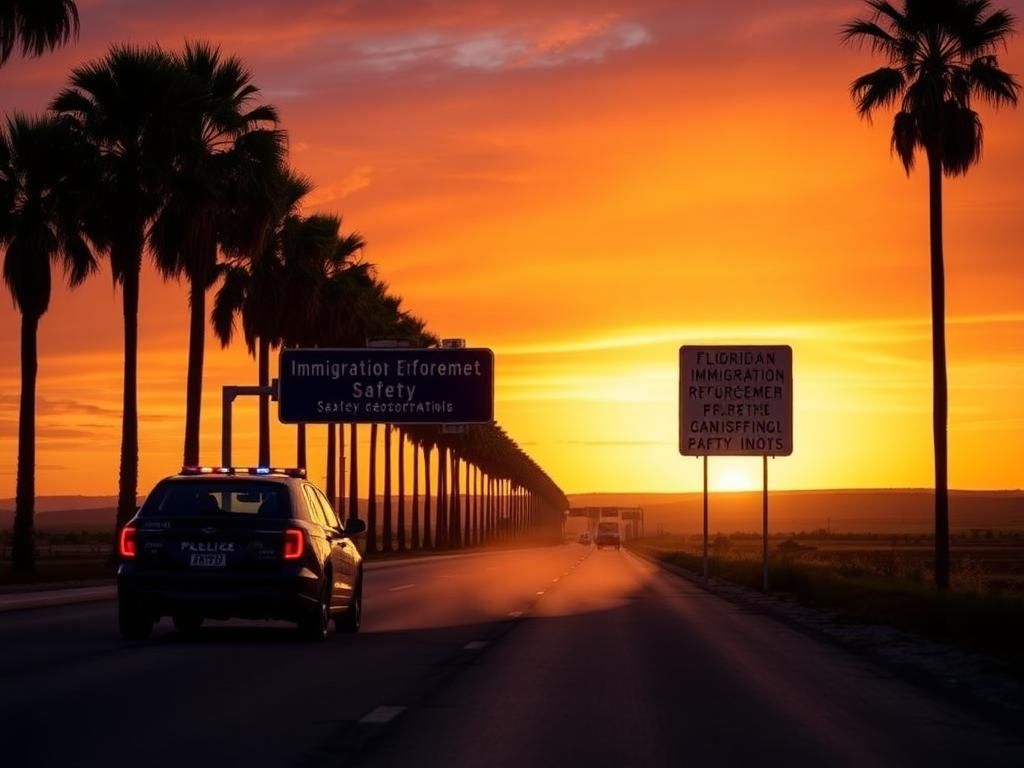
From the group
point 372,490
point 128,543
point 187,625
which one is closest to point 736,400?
point 187,625

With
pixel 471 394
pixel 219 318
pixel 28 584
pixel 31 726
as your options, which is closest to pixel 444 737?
pixel 31 726

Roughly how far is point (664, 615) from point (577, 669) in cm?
1142

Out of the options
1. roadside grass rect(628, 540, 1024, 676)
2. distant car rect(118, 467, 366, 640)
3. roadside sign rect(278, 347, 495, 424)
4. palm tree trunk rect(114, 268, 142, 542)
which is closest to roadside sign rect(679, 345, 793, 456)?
roadside grass rect(628, 540, 1024, 676)

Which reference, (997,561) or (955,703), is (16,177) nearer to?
(955,703)

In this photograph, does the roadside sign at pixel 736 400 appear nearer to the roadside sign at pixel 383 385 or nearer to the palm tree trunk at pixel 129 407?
the roadside sign at pixel 383 385

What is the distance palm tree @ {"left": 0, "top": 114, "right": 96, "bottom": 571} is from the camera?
48531 mm

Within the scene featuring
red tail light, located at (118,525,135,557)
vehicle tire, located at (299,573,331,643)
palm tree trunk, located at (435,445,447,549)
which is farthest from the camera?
palm tree trunk, located at (435,445,447,549)

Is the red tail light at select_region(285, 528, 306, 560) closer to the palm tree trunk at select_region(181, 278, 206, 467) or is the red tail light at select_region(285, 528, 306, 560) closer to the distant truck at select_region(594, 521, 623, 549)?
the palm tree trunk at select_region(181, 278, 206, 467)

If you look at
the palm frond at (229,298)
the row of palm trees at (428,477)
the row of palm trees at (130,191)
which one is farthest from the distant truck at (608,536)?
the row of palm trees at (130,191)

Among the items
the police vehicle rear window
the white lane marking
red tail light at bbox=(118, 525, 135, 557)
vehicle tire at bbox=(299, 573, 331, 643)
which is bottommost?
the white lane marking

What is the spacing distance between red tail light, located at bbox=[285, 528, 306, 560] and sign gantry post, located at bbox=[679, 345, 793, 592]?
79.6 ft

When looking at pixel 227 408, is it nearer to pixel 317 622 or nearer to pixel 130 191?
pixel 130 191

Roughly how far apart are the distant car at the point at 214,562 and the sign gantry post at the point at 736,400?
2413 cm

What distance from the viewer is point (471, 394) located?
4825 centimetres
